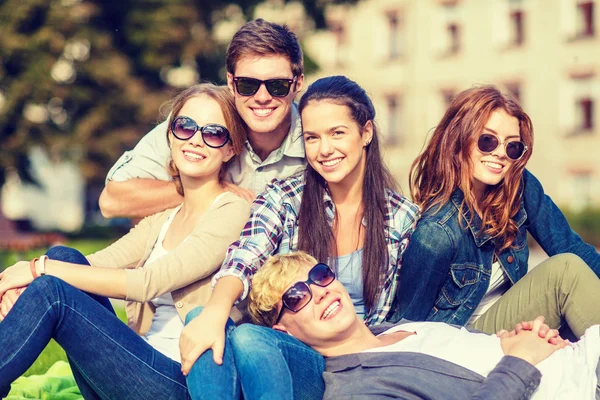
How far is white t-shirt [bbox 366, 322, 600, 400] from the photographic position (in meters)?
3.80

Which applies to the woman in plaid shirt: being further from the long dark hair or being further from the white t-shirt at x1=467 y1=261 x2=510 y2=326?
the white t-shirt at x1=467 y1=261 x2=510 y2=326

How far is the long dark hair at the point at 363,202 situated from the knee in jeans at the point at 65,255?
1.08 meters

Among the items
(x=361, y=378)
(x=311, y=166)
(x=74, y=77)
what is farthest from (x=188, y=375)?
(x=74, y=77)

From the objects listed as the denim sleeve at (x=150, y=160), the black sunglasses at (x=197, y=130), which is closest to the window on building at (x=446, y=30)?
the denim sleeve at (x=150, y=160)

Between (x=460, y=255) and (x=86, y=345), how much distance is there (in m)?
1.94

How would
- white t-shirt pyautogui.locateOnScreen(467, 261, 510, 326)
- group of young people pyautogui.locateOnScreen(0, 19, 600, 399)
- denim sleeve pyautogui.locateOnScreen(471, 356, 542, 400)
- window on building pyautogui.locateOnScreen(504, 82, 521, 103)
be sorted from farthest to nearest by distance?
window on building pyautogui.locateOnScreen(504, 82, 521, 103), white t-shirt pyautogui.locateOnScreen(467, 261, 510, 326), group of young people pyautogui.locateOnScreen(0, 19, 600, 399), denim sleeve pyautogui.locateOnScreen(471, 356, 542, 400)

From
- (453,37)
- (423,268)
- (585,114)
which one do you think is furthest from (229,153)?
(453,37)

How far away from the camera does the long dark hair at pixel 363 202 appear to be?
449 centimetres

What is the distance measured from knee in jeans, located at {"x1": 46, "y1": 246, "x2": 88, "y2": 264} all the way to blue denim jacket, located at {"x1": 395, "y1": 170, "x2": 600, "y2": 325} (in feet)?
5.22

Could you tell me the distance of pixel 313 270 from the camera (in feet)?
12.9

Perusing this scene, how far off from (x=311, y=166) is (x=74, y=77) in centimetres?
1657

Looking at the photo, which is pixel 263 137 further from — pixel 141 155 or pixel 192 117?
pixel 141 155

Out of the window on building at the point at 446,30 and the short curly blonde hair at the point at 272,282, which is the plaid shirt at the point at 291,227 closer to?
the short curly blonde hair at the point at 272,282

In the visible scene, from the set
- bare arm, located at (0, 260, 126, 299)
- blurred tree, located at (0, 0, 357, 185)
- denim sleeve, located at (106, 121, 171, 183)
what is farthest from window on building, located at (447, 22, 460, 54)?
bare arm, located at (0, 260, 126, 299)
